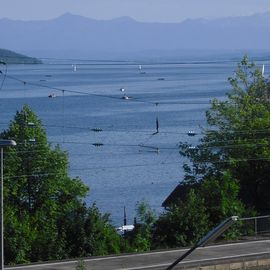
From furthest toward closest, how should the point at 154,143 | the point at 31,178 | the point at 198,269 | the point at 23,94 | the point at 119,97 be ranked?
1. the point at 23,94
2. the point at 119,97
3. the point at 154,143
4. the point at 31,178
5. the point at 198,269

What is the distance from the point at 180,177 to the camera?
192 ft

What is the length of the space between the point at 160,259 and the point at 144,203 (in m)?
8.42

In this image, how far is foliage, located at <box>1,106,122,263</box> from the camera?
98.3 ft

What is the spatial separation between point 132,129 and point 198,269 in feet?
157

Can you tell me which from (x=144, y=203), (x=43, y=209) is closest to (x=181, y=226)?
(x=144, y=203)

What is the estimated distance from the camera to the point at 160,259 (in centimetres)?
2670

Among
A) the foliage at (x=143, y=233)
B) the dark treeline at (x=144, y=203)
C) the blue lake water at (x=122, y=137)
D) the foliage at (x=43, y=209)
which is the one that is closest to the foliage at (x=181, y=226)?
the dark treeline at (x=144, y=203)

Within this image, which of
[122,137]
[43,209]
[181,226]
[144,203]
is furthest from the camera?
[122,137]

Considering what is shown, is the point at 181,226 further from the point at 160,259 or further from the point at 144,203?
the point at 160,259

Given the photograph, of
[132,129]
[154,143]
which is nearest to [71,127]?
[132,129]

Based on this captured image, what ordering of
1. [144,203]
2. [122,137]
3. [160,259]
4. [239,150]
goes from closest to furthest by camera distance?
[160,259] → [144,203] → [239,150] → [122,137]

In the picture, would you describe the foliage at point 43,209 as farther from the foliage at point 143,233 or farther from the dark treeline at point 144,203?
the foliage at point 143,233

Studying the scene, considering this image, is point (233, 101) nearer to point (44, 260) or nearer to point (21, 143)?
point (21, 143)

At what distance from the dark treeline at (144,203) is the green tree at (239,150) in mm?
40
